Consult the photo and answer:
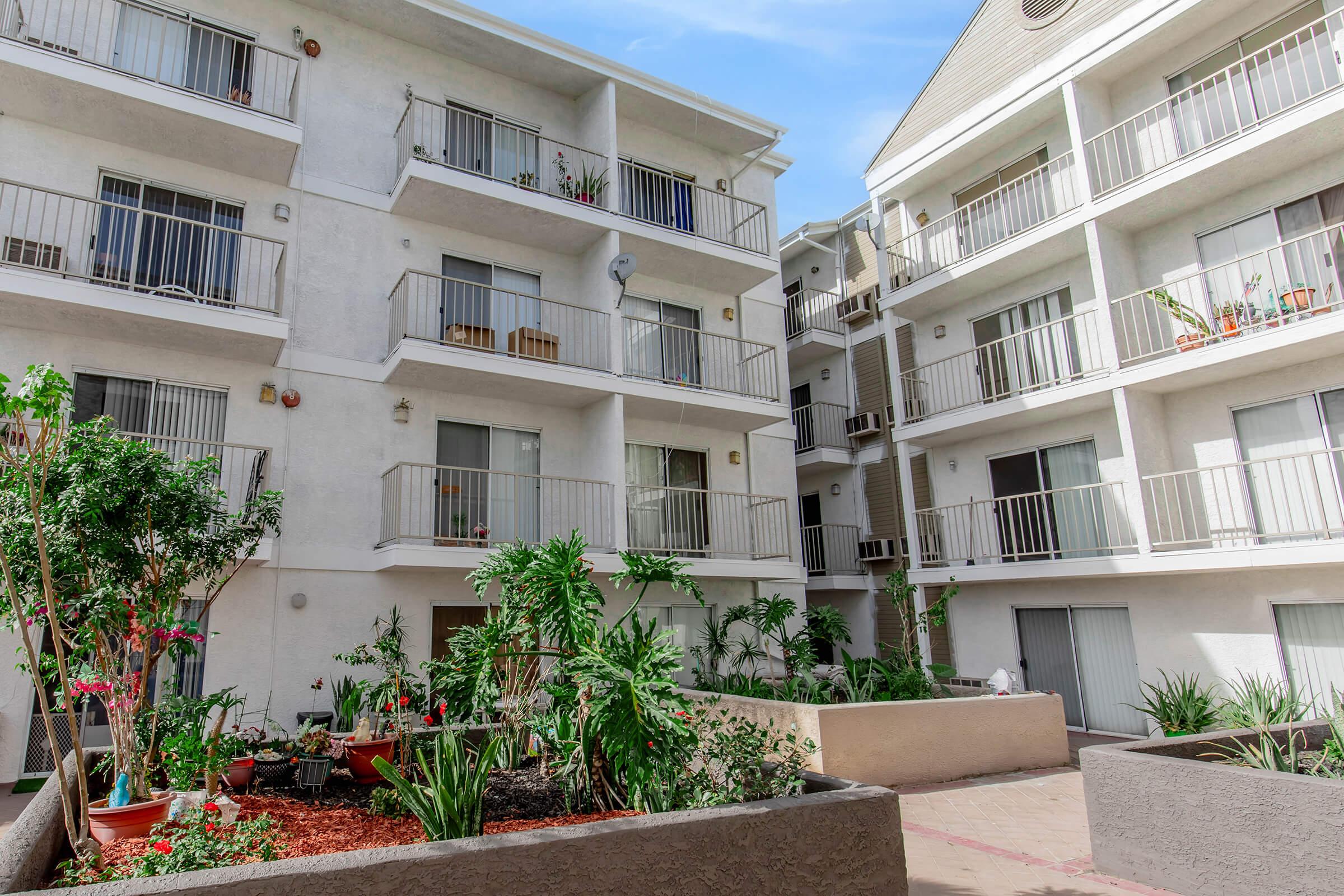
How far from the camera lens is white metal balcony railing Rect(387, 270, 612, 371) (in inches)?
449

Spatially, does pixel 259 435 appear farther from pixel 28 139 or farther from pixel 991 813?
pixel 991 813

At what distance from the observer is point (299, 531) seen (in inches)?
399

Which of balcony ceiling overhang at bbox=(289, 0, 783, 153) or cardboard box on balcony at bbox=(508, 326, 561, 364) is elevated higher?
balcony ceiling overhang at bbox=(289, 0, 783, 153)

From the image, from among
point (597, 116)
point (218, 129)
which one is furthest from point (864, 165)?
point (218, 129)

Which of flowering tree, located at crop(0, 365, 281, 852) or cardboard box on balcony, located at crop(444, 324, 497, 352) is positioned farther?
cardboard box on balcony, located at crop(444, 324, 497, 352)

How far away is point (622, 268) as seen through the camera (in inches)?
493

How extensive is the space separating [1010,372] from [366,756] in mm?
11805

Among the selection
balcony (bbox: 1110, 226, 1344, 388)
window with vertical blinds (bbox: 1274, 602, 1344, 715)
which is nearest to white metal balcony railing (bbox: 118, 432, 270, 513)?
balcony (bbox: 1110, 226, 1344, 388)

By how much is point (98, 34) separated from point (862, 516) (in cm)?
1539

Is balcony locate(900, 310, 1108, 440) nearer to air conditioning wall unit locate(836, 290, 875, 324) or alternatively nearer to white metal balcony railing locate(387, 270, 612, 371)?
air conditioning wall unit locate(836, 290, 875, 324)

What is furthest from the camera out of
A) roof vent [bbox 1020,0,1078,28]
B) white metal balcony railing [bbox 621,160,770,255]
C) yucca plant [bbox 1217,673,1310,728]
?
white metal balcony railing [bbox 621,160,770,255]

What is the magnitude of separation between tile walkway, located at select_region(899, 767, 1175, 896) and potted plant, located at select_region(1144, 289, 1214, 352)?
244 inches

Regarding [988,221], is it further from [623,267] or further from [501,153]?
[501,153]

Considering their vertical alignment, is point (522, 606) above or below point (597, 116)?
below
